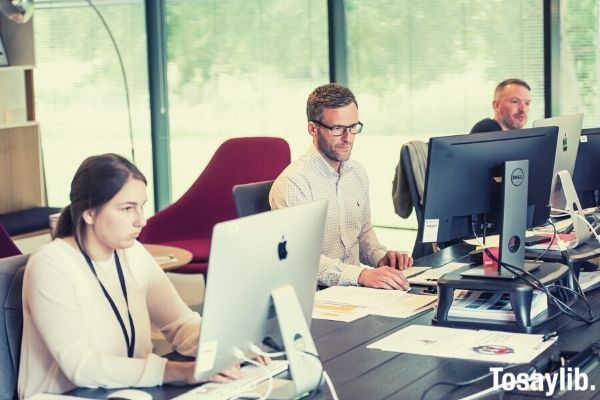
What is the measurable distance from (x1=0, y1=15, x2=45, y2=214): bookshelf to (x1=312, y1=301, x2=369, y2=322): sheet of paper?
3.88m

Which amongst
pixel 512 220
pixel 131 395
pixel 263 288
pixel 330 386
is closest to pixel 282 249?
pixel 263 288

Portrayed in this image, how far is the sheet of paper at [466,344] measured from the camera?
263cm

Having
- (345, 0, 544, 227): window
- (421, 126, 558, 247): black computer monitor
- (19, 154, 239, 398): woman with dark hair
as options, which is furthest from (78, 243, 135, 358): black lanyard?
(345, 0, 544, 227): window

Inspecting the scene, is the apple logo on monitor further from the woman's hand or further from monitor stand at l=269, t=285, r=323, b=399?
the woman's hand

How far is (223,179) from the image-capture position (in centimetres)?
652

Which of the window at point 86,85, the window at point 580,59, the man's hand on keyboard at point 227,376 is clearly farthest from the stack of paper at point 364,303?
the window at point 86,85

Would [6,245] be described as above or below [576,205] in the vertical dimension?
below

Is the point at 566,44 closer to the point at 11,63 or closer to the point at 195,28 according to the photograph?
the point at 195,28

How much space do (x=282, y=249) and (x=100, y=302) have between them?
0.65 metres

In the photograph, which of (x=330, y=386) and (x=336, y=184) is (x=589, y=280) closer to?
(x=336, y=184)

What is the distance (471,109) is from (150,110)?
267 centimetres

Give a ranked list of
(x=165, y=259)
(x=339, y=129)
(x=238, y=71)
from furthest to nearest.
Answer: (x=238, y=71), (x=165, y=259), (x=339, y=129)

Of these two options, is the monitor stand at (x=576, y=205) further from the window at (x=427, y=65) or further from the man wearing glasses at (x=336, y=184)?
the window at (x=427, y=65)

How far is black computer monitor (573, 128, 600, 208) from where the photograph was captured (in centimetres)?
406
